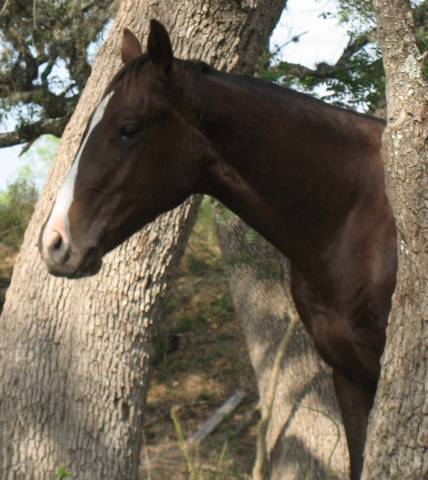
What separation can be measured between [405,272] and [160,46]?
1230mm

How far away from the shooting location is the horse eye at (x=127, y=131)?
9.61 ft

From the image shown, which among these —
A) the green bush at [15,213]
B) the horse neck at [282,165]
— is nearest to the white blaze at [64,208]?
the horse neck at [282,165]

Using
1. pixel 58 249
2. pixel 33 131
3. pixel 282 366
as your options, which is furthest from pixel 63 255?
pixel 33 131

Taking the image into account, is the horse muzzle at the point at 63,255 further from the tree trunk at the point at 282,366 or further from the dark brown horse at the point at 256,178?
the tree trunk at the point at 282,366

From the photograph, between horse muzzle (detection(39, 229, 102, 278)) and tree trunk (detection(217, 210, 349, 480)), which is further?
tree trunk (detection(217, 210, 349, 480))

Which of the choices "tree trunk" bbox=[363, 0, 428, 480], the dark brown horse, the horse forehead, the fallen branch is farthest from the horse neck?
the fallen branch

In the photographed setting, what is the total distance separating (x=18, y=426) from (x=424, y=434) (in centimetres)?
248

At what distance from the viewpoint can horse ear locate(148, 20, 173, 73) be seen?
288 cm

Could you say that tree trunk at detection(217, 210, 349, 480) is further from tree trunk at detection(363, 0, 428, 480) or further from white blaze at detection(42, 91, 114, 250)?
tree trunk at detection(363, 0, 428, 480)

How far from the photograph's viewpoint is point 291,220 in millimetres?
3195

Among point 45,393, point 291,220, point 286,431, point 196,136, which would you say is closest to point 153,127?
point 196,136

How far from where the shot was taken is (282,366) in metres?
5.82

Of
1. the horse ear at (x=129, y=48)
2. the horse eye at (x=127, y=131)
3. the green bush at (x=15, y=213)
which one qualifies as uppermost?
the green bush at (x=15, y=213)

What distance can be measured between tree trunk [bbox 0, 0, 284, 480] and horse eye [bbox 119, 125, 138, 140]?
48.4 inches
